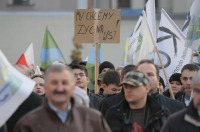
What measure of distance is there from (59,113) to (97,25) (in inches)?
236

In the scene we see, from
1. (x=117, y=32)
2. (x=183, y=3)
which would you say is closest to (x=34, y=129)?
(x=117, y=32)

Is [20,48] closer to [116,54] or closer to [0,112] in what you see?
[116,54]

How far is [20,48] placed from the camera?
1330 inches

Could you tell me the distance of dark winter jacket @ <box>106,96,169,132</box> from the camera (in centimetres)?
827

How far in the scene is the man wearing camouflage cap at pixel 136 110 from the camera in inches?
319

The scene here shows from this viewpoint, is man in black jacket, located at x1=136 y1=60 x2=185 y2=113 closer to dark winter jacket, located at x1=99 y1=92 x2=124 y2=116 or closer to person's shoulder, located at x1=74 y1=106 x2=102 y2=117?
dark winter jacket, located at x1=99 y1=92 x2=124 y2=116

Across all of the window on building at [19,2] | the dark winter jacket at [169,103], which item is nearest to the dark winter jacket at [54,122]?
the dark winter jacket at [169,103]

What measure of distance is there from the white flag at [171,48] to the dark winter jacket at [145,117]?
16.9 ft

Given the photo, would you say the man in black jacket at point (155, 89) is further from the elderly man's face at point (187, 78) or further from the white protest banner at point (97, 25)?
the white protest banner at point (97, 25)

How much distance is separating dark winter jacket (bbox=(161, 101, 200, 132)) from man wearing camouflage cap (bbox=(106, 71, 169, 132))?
0.61 metres

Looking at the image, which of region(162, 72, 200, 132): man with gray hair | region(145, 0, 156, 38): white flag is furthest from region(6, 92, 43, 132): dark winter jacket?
region(145, 0, 156, 38): white flag

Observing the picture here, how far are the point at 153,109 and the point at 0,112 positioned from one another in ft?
4.95

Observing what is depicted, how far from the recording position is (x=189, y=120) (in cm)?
757

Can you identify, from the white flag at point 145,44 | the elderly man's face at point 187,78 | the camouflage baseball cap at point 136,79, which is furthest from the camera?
the white flag at point 145,44
